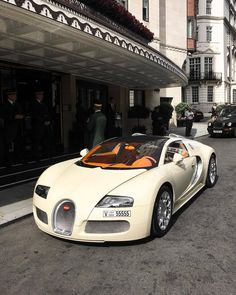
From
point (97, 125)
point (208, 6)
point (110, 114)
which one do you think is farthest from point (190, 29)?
point (97, 125)

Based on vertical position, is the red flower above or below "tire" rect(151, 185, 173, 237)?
above

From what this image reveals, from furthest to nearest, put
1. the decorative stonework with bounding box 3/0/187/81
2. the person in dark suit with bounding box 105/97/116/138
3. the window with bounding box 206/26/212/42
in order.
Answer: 1. the window with bounding box 206/26/212/42
2. the person in dark suit with bounding box 105/97/116/138
3. the decorative stonework with bounding box 3/0/187/81

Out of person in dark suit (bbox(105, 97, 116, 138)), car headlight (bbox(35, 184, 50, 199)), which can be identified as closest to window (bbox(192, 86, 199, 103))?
person in dark suit (bbox(105, 97, 116, 138))

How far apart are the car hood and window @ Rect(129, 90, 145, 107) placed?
15765 mm

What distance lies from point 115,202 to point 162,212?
0.81 meters

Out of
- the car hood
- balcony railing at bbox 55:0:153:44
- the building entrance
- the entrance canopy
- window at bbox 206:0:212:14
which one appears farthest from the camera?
window at bbox 206:0:212:14

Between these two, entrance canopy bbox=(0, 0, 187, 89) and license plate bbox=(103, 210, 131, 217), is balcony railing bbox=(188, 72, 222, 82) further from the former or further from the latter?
license plate bbox=(103, 210, 131, 217)

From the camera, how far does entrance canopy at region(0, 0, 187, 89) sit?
5801 millimetres

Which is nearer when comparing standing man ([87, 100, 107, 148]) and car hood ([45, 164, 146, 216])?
car hood ([45, 164, 146, 216])

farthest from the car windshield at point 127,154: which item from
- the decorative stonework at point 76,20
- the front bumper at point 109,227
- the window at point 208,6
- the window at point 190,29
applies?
the window at point 208,6

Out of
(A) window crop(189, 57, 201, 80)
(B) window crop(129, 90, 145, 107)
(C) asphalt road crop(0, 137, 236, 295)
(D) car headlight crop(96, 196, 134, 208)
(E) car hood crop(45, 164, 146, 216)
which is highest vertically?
(A) window crop(189, 57, 201, 80)

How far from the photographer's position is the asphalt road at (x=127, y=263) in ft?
10.9

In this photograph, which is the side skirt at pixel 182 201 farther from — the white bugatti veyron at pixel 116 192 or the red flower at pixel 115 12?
the red flower at pixel 115 12

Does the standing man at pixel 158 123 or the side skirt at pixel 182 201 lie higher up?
the standing man at pixel 158 123
